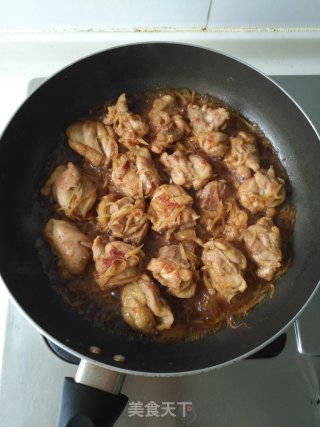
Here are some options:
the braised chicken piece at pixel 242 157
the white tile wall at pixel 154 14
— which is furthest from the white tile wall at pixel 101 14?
the braised chicken piece at pixel 242 157

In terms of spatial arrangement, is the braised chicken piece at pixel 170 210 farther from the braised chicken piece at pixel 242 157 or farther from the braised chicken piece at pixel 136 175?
the braised chicken piece at pixel 242 157

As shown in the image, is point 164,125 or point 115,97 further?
point 115,97

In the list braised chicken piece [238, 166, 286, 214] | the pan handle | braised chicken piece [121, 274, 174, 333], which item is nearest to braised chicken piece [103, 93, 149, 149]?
braised chicken piece [238, 166, 286, 214]

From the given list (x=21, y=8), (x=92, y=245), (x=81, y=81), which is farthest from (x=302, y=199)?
(x=21, y=8)

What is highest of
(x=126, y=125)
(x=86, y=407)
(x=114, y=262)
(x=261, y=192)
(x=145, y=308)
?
(x=126, y=125)

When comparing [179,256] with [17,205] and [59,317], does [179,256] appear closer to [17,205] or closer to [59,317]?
[59,317]

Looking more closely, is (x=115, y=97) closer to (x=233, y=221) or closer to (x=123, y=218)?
(x=123, y=218)

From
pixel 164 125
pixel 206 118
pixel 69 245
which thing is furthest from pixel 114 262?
pixel 206 118
